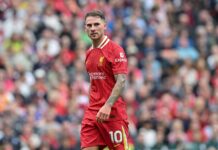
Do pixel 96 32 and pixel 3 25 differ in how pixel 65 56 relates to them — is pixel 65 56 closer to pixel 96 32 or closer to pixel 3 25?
pixel 3 25

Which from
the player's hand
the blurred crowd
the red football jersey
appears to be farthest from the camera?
the blurred crowd

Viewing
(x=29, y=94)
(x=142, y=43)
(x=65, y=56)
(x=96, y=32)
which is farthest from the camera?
(x=142, y=43)

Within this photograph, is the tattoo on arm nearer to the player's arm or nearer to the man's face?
the player's arm

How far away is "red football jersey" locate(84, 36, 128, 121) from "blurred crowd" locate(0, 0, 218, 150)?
5200 mm

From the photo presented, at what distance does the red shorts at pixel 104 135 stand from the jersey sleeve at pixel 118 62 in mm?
721

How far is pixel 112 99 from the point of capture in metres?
12.0

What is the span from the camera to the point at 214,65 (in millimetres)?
22781

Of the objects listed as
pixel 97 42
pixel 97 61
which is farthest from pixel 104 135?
pixel 97 42

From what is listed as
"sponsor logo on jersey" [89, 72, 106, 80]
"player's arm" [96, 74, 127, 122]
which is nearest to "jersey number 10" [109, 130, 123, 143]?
"player's arm" [96, 74, 127, 122]

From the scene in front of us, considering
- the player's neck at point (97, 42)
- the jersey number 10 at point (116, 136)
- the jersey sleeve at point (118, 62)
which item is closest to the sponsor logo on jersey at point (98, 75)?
the jersey sleeve at point (118, 62)

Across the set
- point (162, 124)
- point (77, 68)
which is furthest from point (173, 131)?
point (77, 68)

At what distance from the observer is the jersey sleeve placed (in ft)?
39.7

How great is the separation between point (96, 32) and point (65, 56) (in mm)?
9023

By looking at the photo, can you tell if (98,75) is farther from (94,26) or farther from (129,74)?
(129,74)
